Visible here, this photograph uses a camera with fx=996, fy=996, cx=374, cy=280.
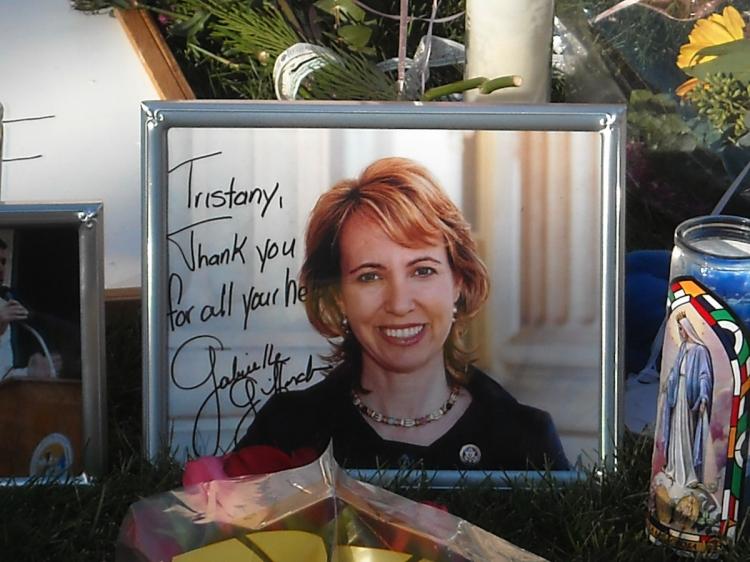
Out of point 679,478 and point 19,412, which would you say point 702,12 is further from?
point 19,412

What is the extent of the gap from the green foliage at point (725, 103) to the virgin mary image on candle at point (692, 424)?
0.47 m

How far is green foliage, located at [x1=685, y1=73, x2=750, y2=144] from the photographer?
1.22 meters

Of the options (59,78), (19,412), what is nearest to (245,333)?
(19,412)

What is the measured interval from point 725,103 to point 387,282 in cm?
54

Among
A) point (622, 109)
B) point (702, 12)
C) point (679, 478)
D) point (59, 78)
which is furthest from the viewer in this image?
point (59, 78)

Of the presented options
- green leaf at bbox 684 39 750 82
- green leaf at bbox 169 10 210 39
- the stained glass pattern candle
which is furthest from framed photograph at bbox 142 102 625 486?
green leaf at bbox 169 10 210 39

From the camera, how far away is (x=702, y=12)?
1.23 metres

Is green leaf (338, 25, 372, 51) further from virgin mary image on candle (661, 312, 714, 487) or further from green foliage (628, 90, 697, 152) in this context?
virgin mary image on candle (661, 312, 714, 487)

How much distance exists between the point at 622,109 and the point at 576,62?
35 centimetres

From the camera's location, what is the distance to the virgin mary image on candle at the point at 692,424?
84 centimetres

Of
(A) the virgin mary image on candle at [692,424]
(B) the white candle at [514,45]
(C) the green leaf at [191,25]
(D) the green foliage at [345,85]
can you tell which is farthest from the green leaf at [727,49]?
(C) the green leaf at [191,25]

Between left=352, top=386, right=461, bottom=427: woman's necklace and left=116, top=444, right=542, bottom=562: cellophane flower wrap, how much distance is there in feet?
0.67

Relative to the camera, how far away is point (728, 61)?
1.21 m

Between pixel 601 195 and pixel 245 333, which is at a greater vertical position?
pixel 601 195
